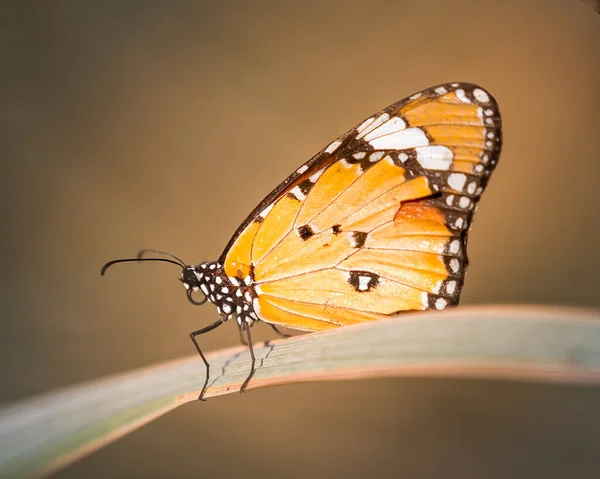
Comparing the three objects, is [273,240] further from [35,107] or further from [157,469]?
[35,107]

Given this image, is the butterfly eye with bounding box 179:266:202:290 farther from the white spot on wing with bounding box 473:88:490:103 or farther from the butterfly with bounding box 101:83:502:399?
the white spot on wing with bounding box 473:88:490:103

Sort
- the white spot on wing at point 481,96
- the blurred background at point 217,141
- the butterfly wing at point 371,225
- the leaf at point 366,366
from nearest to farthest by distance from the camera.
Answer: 1. the leaf at point 366,366
2. the white spot on wing at point 481,96
3. the butterfly wing at point 371,225
4. the blurred background at point 217,141

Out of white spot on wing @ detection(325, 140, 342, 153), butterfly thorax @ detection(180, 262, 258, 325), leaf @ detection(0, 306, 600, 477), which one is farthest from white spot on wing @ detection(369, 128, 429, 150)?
leaf @ detection(0, 306, 600, 477)

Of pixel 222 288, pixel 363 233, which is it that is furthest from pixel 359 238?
pixel 222 288

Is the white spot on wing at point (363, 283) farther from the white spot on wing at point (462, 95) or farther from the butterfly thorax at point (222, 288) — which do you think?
the white spot on wing at point (462, 95)

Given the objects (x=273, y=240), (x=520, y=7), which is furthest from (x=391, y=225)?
(x=520, y=7)

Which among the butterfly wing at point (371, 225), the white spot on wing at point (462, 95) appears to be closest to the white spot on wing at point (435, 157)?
the butterfly wing at point (371, 225)
